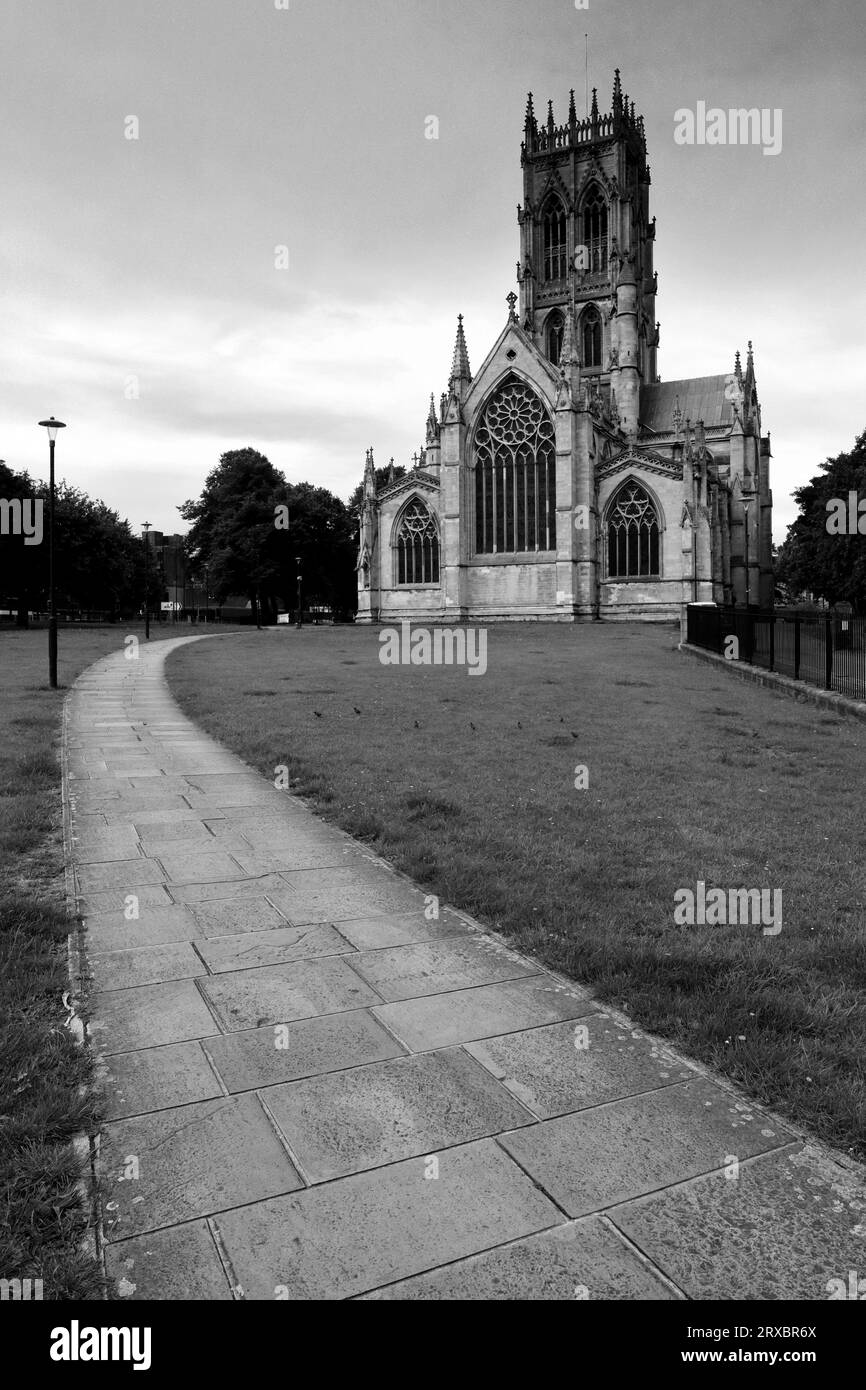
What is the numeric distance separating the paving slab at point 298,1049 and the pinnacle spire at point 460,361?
2211 inches

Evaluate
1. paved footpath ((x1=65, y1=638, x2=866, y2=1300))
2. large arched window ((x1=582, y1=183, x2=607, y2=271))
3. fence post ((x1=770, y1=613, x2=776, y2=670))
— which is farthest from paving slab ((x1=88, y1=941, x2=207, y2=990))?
large arched window ((x1=582, y1=183, x2=607, y2=271))

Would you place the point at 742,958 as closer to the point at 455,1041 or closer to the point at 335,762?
the point at 455,1041

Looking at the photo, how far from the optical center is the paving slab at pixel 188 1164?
253 cm

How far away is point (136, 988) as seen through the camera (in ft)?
13.5

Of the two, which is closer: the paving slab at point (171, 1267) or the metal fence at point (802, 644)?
the paving slab at point (171, 1267)

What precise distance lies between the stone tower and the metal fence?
140ft

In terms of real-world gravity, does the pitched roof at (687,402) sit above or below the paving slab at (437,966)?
above

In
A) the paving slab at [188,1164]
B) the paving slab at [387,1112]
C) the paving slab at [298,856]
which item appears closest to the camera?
the paving slab at [188,1164]

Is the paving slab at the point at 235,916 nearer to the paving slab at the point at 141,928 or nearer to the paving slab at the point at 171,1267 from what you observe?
the paving slab at the point at 141,928

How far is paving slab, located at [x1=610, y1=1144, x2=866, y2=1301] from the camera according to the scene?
227cm

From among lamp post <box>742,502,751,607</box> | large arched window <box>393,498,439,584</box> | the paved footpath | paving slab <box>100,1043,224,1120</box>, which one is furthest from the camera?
lamp post <box>742,502,751,607</box>

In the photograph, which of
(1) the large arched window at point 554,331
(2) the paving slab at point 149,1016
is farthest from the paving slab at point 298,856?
(1) the large arched window at point 554,331

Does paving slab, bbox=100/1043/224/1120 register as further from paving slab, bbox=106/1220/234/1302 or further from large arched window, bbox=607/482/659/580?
large arched window, bbox=607/482/659/580
